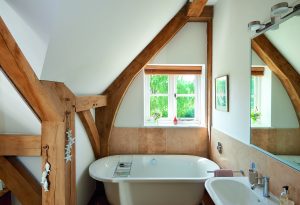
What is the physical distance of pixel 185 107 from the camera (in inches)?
149

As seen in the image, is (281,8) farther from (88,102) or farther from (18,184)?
(18,184)

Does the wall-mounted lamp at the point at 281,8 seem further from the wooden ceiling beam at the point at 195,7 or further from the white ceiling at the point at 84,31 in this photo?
the wooden ceiling beam at the point at 195,7

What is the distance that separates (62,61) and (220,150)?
233cm

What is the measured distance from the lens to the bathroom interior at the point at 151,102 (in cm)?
143

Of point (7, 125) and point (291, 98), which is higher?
point (291, 98)

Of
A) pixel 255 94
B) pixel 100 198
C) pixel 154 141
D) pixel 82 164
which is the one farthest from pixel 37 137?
pixel 255 94

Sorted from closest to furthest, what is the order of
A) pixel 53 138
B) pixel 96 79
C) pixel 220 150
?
pixel 53 138 < pixel 96 79 < pixel 220 150

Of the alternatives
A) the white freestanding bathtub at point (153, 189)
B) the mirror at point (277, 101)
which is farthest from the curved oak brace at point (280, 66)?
the white freestanding bathtub at point (153, 189)

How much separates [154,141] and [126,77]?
3.91 feet

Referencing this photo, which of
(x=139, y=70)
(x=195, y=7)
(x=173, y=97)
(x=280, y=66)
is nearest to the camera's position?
(x=280, y=66)

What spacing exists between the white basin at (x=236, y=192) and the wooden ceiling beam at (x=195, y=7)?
2267 millimetres

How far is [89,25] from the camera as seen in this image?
4.92 ft

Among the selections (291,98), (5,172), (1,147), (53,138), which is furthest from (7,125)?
(291,98)

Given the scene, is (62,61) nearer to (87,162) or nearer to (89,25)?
(89,25)
